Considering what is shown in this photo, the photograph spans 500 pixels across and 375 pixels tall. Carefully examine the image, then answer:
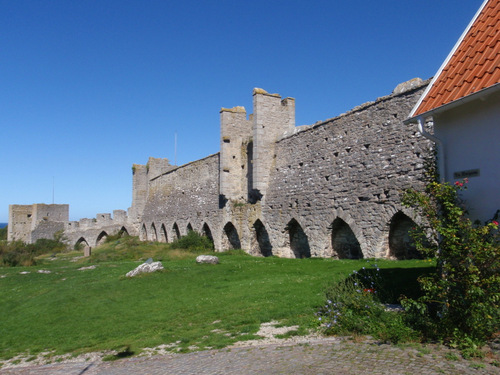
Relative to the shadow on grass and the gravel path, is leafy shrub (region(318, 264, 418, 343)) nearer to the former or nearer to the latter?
the gravel path

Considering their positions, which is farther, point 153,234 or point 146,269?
point 153,234

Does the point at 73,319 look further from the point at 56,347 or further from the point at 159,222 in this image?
the point at 159,222

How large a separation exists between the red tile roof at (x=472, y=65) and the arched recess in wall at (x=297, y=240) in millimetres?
12746

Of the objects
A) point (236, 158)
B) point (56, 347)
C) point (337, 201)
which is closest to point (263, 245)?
point (236, 158)

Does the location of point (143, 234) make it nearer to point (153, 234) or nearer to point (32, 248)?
point (153, 234)

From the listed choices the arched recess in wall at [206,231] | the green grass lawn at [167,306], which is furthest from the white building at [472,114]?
the arched recess in wall at [206,231]

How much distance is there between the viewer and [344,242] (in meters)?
17.5

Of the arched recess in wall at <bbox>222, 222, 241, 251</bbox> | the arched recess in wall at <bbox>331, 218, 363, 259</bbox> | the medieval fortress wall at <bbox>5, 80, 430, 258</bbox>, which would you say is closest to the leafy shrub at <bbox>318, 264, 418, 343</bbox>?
the medieval fortress wall at <bbox>5, 80, 430, 258</bbox>

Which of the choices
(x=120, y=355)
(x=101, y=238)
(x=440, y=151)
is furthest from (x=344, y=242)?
(x=101, y=238)

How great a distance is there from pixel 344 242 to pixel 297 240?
11.4 ft

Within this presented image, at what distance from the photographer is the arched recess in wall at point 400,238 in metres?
14.4

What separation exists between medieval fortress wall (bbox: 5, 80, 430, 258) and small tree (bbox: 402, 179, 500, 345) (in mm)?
5191

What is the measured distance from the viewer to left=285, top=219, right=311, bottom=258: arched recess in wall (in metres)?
20.2

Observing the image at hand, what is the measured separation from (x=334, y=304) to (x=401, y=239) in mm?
7663
